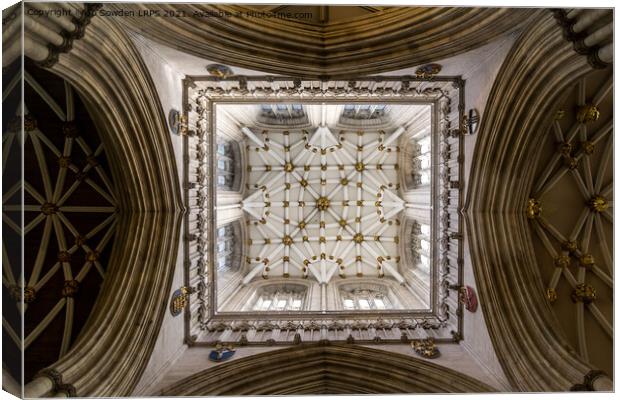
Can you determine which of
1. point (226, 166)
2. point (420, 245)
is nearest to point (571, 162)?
point (420, 245)

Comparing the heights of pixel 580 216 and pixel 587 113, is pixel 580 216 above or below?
below

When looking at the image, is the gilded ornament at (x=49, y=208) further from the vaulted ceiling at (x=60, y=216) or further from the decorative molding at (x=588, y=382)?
the decorative molding at (x=588, y=382)

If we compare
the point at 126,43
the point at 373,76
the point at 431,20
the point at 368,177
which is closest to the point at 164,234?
the point at 126,43

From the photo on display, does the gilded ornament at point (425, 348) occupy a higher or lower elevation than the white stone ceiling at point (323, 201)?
lower

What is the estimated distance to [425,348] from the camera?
6688 mm

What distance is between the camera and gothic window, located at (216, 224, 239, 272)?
1293 cm

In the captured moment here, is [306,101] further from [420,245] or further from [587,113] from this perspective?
[420,245]

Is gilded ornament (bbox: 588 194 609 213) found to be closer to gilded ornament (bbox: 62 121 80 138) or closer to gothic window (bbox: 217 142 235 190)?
gilded ornament (bbox: 62 121 80 138)

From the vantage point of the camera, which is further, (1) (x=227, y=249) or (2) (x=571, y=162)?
(1) (x=227, y=249)

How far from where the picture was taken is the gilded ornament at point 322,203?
15820 mm

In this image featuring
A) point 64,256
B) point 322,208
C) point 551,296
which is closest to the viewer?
point 551,296

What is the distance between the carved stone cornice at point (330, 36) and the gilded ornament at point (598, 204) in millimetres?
2963

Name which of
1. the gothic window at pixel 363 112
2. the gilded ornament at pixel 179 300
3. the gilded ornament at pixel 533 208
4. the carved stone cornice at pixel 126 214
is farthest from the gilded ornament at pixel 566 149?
the gilded ornament at pixel 179 300

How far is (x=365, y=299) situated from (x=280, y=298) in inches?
135
